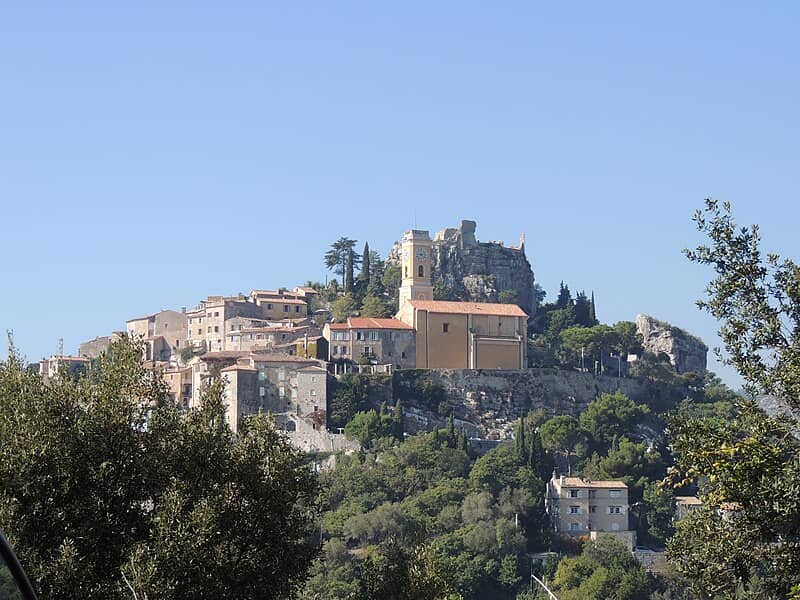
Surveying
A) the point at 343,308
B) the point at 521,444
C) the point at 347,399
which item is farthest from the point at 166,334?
the point at 521,444

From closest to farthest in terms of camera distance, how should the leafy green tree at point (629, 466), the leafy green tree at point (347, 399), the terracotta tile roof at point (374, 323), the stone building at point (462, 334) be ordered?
the leafy green tree at point (347, 399), the leafy green tree at point (629, 466), the terracotta tile roof at point (374, 323), the stone building at point (462, 334)

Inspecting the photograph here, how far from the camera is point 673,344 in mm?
95812

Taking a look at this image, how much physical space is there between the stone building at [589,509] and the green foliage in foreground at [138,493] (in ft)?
189

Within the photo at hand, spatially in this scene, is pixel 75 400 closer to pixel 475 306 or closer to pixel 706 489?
pixel 706 489

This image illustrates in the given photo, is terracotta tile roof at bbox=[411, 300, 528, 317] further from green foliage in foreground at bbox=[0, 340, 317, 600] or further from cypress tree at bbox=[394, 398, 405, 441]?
green foliage in foreground at bbox=[0, 340, 317, 600]

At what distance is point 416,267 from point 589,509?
→ 22.6 metres

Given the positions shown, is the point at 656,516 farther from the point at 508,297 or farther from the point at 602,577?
the point at 508,297

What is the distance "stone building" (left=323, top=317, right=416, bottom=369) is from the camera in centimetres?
8000

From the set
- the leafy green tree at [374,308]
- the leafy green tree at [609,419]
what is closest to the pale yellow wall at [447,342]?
the leafy green tree at [374,308]

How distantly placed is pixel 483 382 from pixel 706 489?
68813mm

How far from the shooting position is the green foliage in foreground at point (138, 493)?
15.1m

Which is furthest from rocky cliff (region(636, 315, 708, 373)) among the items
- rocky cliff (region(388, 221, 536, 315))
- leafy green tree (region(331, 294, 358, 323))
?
leafy green tree (region(331, 294, 358, 323))

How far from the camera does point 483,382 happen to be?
82.1m

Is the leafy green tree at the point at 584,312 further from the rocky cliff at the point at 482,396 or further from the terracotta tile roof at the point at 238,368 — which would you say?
the terracotta tile roof at the point at 238,368
